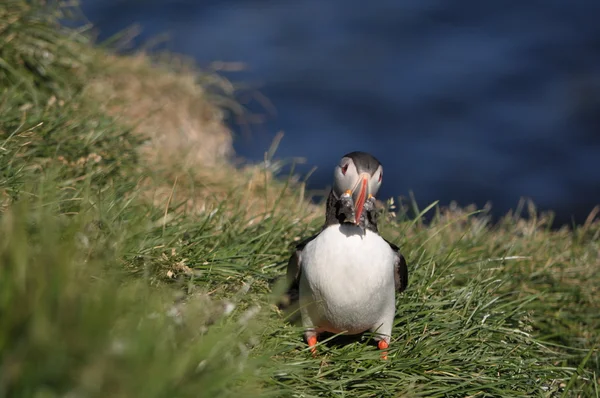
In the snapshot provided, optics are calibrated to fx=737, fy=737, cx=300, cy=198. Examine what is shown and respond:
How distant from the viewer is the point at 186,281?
4391 mm

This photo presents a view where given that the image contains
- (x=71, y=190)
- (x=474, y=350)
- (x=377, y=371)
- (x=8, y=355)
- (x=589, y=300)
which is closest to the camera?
(x=8, y=355)

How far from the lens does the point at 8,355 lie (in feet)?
8.09

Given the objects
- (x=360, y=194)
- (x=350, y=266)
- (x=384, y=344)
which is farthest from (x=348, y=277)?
(x=384, y=344)

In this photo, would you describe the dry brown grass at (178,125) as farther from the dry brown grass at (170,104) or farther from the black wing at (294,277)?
the black wing at (294,277)

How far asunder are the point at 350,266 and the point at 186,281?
102 centimetres

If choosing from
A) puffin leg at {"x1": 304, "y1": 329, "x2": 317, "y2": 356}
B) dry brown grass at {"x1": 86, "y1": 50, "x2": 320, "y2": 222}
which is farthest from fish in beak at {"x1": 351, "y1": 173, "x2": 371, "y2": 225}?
dry brown grass at {"x1": 86, "y1": 50, "x2": 320, "y2": 222}

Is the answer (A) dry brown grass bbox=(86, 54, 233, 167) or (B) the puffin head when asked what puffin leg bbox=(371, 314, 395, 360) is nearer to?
(B) the puffin head

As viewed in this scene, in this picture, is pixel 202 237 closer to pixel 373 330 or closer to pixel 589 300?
pixel 373 330

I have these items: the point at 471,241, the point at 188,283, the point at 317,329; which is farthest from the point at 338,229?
the point at 471,241

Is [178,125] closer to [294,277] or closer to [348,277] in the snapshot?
[294,277]

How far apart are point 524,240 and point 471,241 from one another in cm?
70

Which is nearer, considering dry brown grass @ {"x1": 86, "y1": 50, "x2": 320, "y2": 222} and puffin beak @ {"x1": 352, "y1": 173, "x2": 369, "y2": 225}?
puffin beak @ {"x1": 352, "y1": 173, "x2": 369, "y2": 225}

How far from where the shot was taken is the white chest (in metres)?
4.05

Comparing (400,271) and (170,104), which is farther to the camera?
(170,104)
